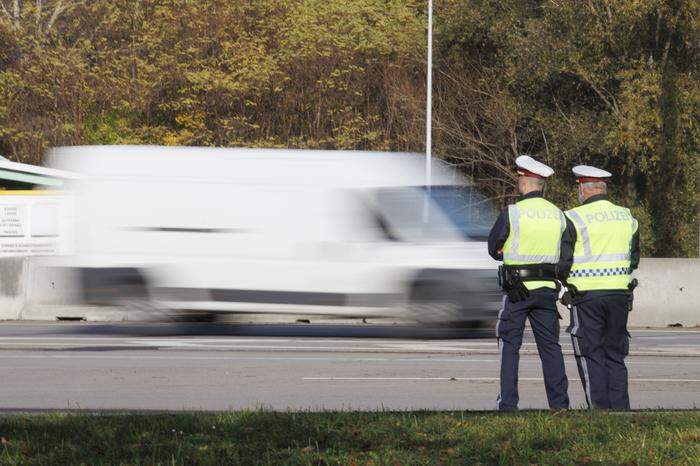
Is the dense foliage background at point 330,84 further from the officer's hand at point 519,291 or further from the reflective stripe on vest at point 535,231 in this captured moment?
the officer's hand at point 519,291

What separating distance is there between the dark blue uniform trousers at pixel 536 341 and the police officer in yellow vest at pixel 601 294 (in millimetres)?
153

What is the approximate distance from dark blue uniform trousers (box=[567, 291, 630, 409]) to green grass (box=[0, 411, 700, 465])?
0.84 meters

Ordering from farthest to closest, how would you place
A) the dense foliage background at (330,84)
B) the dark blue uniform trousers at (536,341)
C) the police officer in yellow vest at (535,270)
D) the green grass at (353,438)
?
the dense foliage background at (330,84) → the police officer in yellow vest at (535,270) → the dark blue uniform trousers at (536,341) → the green grass at (353,438)

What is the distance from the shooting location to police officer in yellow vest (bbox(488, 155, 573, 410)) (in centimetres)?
904

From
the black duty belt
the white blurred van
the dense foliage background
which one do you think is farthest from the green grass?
the dense foliage background

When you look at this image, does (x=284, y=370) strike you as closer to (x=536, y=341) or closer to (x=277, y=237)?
(x=277, y=237)

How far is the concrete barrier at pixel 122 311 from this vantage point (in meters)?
20.2

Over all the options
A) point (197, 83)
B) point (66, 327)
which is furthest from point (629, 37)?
point (66, 327)

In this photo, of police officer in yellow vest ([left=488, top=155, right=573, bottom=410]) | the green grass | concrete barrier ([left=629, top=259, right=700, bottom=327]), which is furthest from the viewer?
concrete barrier ([left=629, top=259, right=700, bottom=327])

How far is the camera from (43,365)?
12.7 metres

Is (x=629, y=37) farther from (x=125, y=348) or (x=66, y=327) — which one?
(x=125, y=348)

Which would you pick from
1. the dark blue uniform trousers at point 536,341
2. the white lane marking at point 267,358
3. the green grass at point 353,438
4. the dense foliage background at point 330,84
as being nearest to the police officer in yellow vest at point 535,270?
the dark blue uniform trousers at point 536,341

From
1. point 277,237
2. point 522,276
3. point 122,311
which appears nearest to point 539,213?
point 522,276

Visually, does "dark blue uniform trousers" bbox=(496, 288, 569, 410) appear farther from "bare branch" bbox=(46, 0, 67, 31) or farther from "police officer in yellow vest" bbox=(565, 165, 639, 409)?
"bare branch" bbox=(46, 0, 67, 31)
